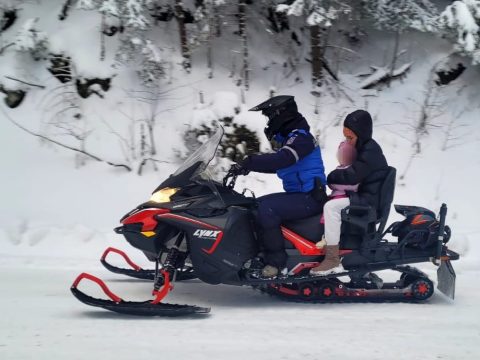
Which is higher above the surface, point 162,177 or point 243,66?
point 243,66

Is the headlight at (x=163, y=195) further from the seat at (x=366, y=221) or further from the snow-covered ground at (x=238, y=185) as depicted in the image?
the seat at (x=366, y=221)

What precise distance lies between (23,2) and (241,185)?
5.35 metres

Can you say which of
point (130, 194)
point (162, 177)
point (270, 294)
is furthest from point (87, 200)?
point (270, 294)

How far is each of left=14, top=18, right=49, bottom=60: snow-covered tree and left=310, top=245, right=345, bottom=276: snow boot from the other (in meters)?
6.35

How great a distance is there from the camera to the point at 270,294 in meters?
4.92

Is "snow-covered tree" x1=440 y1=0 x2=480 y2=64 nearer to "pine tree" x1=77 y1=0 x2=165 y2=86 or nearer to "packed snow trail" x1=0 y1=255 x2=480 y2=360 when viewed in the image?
"pine tree" x1=77 y1=0 x2=165 y2=86

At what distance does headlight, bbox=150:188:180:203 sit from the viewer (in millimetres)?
4527

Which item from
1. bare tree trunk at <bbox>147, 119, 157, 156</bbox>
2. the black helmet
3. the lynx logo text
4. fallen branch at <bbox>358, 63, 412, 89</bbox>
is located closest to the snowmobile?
the lynx logo text

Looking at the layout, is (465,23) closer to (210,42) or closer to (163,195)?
(210,42)

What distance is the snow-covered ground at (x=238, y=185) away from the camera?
12.4ft

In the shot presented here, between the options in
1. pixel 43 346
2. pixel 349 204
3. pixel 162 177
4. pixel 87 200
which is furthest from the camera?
pixel 162 177

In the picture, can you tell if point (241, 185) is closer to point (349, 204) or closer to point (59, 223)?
point (59, 223)

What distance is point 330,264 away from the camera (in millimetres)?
4621

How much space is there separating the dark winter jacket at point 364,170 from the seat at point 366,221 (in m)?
0.05
